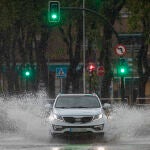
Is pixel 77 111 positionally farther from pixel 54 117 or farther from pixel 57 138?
pixel 57 138

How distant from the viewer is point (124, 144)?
869 inches

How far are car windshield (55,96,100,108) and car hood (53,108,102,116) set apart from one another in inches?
25.7

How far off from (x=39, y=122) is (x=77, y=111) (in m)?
5.61

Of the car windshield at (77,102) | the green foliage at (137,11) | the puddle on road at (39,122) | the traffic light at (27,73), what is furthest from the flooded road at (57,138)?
the traffic light at (27,73)

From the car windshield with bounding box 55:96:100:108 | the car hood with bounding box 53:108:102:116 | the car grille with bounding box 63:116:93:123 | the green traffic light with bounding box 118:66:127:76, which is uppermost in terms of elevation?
the green traffic light with bounding box 118:66:127:76

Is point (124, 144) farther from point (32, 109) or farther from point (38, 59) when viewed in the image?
point (38, 59)

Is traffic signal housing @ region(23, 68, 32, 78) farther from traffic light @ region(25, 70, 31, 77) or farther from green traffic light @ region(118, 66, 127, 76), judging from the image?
green traffic light @ region(118, 66, 127, 76)

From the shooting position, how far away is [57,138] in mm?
23797

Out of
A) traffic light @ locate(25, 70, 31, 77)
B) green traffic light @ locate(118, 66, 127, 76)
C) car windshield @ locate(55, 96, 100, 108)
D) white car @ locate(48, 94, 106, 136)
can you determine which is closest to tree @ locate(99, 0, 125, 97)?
traffic light @ locate(25, 70, 31, 77)

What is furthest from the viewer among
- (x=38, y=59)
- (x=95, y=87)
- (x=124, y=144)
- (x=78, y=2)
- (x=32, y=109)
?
(x=95, y=87)

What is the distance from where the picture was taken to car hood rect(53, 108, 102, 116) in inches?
923

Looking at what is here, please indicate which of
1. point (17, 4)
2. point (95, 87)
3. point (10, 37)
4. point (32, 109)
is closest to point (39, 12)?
point (17, 4)

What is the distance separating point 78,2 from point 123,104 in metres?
11.4

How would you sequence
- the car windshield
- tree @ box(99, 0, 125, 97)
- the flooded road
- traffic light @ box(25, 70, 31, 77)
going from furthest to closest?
traffic light @ box(25, 70, 31, 77), tree @ box(99, 0, 125, 97), the car windshield, the flooded road
